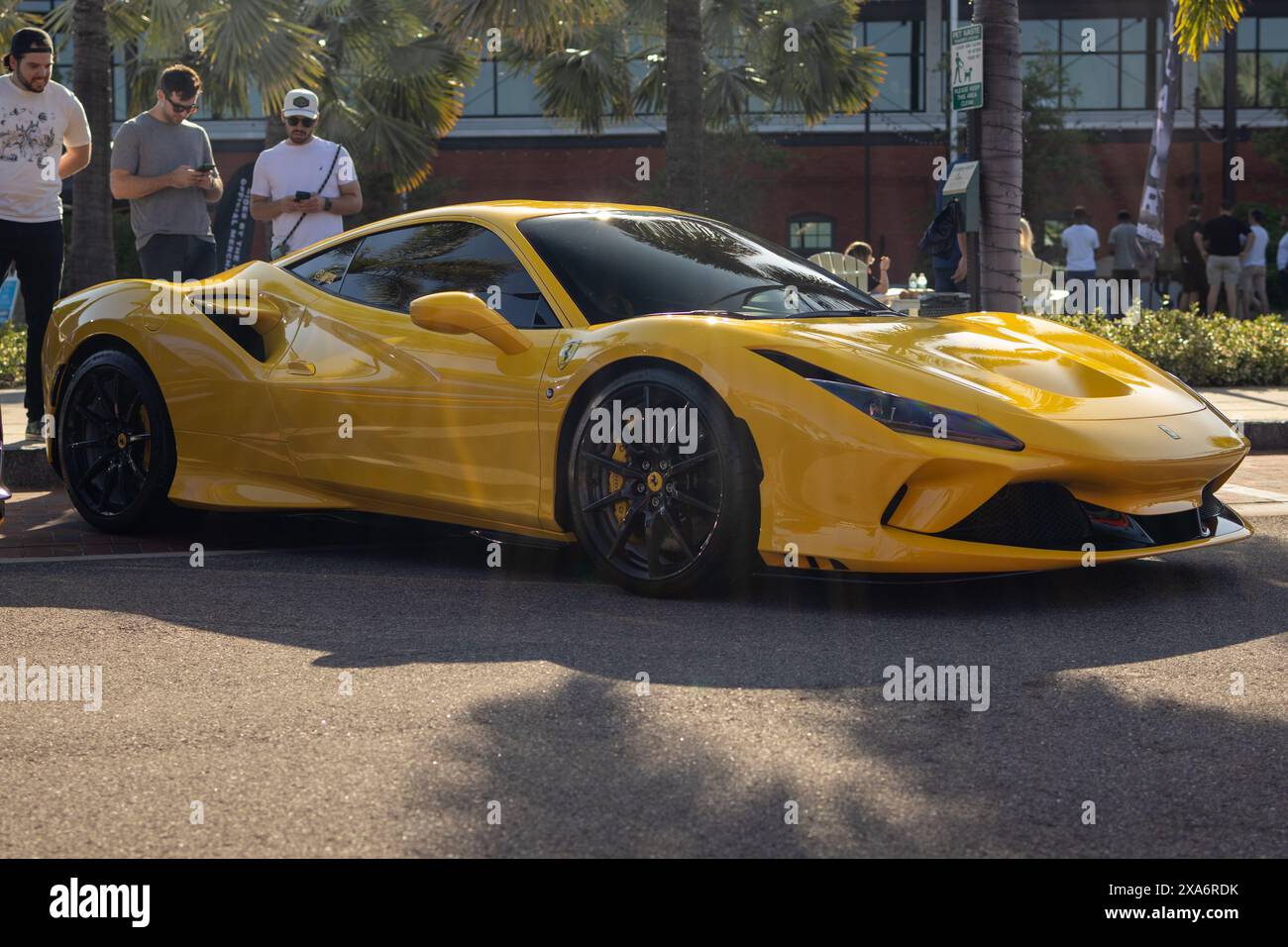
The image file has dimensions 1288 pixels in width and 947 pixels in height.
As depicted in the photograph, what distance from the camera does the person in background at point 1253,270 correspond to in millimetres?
22750

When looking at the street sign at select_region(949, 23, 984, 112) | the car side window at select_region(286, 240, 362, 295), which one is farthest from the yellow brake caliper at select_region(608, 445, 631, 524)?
the street sign at select_region(949, 23, 984, 112)

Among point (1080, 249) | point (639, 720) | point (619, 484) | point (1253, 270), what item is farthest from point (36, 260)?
point (1253, 270)

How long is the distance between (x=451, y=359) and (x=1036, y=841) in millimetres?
3221

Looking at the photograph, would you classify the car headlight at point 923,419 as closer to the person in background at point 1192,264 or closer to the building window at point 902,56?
the person in background at point 1192,264

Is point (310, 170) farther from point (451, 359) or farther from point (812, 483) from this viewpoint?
point (812, 483)

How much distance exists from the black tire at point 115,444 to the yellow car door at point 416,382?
2.06 ft

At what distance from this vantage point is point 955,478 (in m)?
4.90

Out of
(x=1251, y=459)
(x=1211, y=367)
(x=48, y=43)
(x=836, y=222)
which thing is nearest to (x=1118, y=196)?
(x=836, y=222)

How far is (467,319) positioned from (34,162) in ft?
11.4

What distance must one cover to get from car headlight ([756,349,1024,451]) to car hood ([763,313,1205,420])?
35 millimetres

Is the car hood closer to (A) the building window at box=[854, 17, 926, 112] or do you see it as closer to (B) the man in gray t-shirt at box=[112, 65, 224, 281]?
(B) the man in gray t-shirt at box=[112, 65, 224, 281]

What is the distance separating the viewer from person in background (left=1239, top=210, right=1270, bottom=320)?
22.8 m

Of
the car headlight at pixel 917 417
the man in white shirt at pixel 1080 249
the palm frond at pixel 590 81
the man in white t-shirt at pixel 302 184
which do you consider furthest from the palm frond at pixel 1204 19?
the palm frond at pixel 590 81

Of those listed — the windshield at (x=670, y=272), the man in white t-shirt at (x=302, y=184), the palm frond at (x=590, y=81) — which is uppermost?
the palm frond at (x=590, y=81)
